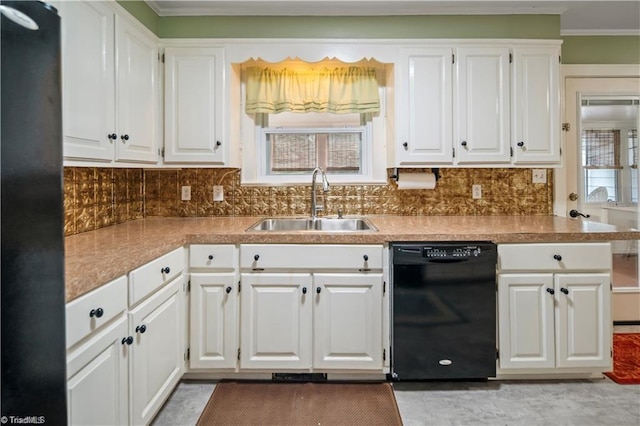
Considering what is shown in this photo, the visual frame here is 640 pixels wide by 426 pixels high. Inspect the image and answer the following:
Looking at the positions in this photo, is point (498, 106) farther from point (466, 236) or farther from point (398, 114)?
point (466, 236)

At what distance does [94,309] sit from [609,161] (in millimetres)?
3688

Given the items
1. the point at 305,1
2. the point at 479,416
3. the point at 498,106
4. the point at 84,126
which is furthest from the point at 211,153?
the point at 479,416

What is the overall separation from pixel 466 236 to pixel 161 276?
5.23 feet

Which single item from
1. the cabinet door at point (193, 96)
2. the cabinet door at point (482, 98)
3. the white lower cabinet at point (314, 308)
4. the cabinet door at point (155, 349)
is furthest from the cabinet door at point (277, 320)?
the cabinet door at point (482, 98)

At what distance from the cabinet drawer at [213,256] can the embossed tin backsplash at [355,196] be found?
718mm

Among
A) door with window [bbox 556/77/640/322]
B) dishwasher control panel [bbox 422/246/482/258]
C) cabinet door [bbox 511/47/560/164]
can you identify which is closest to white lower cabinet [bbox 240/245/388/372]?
dishwasher control panel [bbox 422/246/482/258]

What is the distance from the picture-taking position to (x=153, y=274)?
5.32 ft

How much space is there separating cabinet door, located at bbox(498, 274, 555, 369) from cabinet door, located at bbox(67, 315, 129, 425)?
1.91m

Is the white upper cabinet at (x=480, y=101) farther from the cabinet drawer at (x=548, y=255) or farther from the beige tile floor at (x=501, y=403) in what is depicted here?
the beige tile floor at (x=501, y=403)

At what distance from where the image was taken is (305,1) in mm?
2350

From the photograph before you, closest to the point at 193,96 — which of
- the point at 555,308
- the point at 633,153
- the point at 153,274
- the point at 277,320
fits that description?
the point at 153,274

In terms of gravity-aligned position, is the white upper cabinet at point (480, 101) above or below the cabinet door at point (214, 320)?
above

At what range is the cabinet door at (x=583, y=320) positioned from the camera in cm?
204

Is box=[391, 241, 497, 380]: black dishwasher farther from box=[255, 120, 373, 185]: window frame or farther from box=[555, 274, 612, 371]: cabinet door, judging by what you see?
box=[255, 120, 373, 185]: window frame
